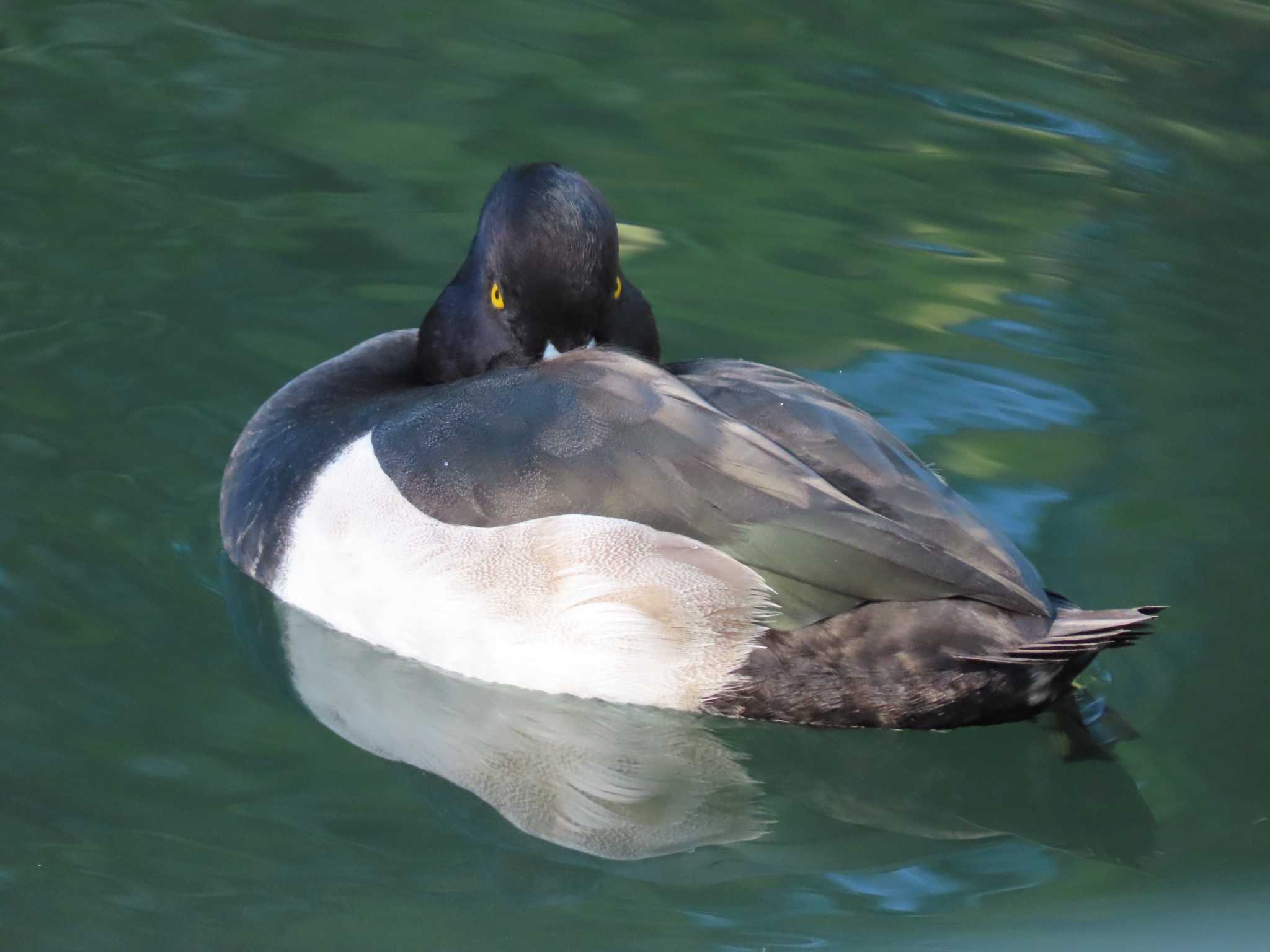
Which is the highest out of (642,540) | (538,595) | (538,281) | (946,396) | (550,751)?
(538,281)

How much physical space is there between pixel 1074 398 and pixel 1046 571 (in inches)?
45.7

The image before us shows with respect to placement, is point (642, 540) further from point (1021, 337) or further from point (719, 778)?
point (1021, 337)

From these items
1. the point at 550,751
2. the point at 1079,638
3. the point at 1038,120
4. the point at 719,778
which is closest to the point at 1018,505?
the point at 1079,638

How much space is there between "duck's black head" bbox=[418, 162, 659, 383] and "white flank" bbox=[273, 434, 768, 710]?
18.3 inches

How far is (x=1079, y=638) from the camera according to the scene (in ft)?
12.3

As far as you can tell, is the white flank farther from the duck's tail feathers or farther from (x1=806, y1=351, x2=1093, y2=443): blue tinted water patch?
(x1=806, y1=351, x2=1093, y2=443): blue tinted water patch

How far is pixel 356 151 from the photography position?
24.2ft

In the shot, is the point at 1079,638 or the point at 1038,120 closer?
the point at 1079,638

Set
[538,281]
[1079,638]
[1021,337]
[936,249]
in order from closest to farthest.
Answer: [1079,638] → [538,281] → [1021,337] → [936,249]

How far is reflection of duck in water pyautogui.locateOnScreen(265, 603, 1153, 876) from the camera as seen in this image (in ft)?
12.4

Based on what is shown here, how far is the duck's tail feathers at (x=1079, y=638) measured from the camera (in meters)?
3.74

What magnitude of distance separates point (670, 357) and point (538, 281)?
162 centimetres

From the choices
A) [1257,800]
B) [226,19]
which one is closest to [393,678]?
[1257,800]

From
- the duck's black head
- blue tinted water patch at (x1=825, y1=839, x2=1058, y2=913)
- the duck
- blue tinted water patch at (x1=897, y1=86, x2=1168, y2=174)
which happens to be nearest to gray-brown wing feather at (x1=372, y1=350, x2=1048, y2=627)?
the duck
